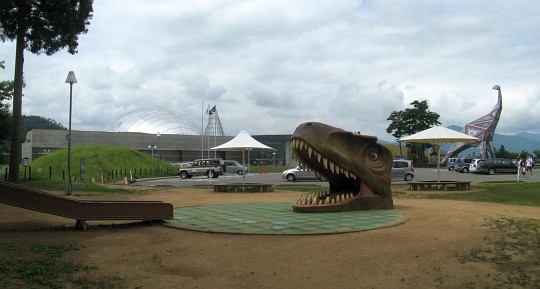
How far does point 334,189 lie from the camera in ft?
39.1

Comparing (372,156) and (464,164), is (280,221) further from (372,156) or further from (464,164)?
(464,164)

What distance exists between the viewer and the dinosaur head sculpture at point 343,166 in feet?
35.4

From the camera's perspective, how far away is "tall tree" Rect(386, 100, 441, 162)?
6788 cm

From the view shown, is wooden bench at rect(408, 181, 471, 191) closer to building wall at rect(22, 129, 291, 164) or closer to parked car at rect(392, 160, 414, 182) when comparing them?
parked car at rect(392, 160, 414, 182)

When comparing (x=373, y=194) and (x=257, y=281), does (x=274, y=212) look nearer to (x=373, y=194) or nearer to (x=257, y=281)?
(x=373, y=194)

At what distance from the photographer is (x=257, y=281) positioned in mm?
5480

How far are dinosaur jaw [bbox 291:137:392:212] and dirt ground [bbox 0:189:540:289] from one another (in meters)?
2.09

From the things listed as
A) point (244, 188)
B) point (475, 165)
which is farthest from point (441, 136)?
point (475, 165)

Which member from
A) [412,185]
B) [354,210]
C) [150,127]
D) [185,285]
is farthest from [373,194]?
[150,127]

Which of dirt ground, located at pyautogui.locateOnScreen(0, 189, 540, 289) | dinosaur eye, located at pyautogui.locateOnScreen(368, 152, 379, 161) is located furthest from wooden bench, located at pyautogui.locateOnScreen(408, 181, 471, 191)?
dirt ground, located at pyautogui.locateOnScreen(0, 189, 540, 289)

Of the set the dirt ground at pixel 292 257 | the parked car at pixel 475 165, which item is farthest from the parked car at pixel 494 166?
the dirt ground at pixel 292 257

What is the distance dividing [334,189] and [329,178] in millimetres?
528

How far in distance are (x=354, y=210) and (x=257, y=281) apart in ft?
19.9

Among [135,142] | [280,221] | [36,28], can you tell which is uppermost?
[36,28]
